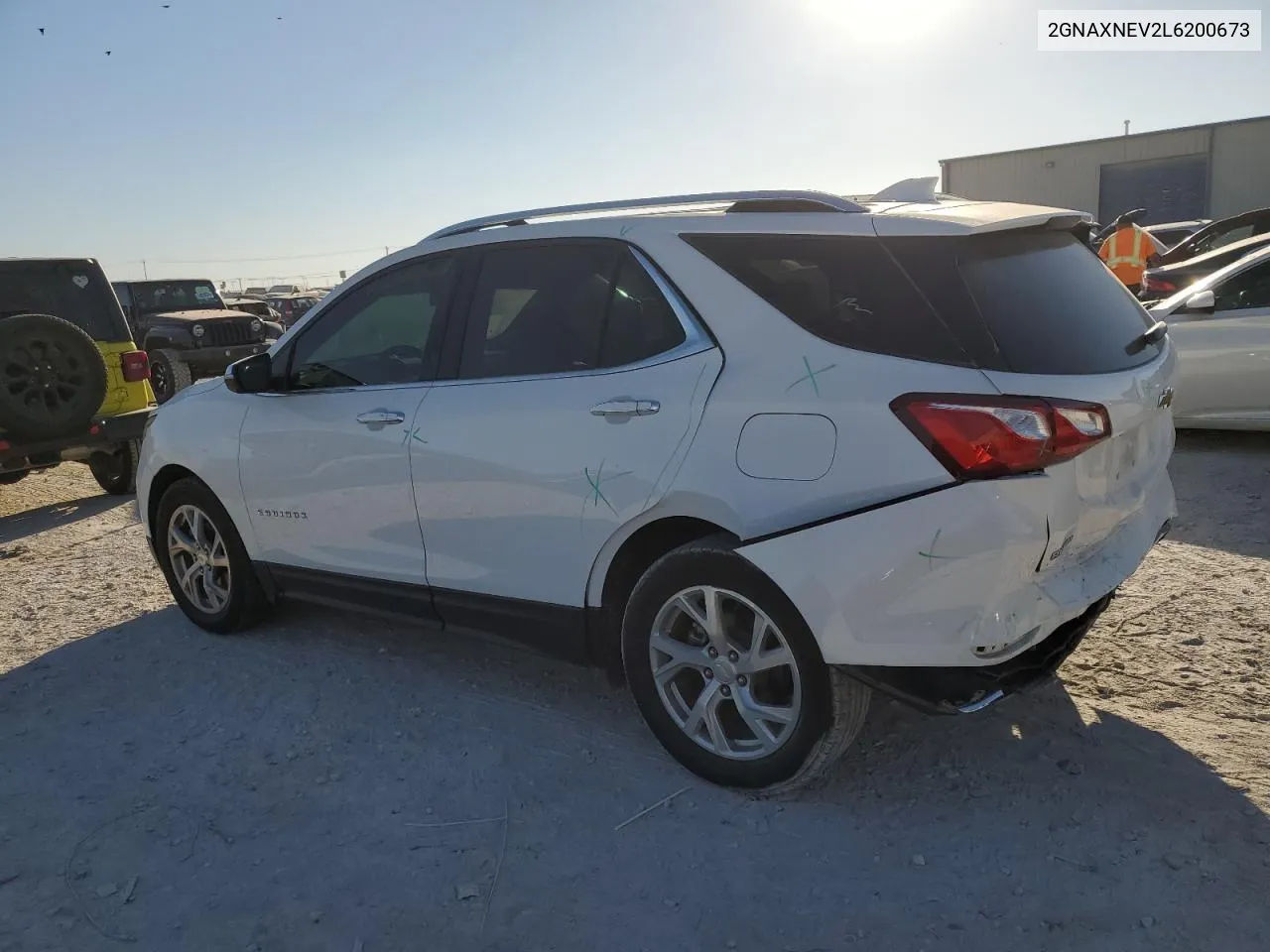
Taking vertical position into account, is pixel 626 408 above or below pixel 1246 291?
above

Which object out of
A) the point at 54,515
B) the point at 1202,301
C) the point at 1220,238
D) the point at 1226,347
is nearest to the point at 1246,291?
the point at 1226,347

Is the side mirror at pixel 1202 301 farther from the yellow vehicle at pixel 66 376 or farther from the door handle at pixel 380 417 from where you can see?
the yellow vehicle at pixel 66 376

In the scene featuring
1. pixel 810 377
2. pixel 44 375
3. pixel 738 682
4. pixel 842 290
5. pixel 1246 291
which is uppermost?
pixel 842 290

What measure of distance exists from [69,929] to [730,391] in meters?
2.30

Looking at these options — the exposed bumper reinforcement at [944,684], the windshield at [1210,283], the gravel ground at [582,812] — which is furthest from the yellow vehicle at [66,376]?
the windshield at [1210,283]

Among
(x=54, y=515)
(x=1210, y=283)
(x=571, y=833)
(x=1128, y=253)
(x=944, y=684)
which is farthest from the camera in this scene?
(x=1128, y=253)

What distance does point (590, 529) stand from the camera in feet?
10.6

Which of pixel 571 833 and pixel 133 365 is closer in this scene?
pixel 571 833

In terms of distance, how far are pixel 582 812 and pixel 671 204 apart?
82.9 inches

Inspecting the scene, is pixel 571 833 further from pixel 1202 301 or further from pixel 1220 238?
pixel 1220 238

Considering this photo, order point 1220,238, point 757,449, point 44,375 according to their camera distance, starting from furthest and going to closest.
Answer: point 1220,238 → point 44,375 → point 757,449

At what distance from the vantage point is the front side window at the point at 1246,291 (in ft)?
22.7

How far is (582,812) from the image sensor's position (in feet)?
10.1

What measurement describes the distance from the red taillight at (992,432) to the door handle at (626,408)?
0.80 m
